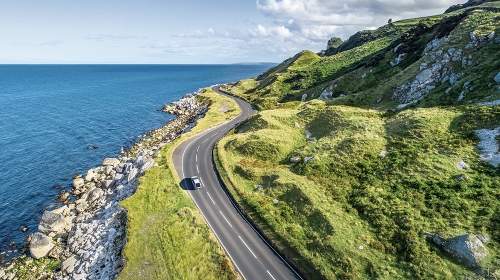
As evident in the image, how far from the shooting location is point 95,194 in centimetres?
5281

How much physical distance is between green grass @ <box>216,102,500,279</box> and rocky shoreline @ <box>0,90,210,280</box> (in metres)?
17.9

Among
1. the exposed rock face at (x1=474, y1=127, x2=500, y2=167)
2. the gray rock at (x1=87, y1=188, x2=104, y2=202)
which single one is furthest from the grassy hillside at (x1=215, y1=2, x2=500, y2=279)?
the gray rock at (x1=87, y1=188, x2=104, y2=202)

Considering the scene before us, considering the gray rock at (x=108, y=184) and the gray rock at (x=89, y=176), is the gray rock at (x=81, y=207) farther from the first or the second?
the gray rock at (x=89, y=176)

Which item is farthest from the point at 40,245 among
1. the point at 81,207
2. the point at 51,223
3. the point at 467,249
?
the point at 467,249

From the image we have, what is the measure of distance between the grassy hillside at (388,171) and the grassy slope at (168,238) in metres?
7.63

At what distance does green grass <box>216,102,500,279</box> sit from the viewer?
2906 cm

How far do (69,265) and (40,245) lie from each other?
7774 mm

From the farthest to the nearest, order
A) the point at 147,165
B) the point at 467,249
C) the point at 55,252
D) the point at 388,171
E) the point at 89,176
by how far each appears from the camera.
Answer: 1. the point at 89,176
2. the point at 147,165
3. the point at 388,171
4. the point at 55,252
5. the point at 467,249

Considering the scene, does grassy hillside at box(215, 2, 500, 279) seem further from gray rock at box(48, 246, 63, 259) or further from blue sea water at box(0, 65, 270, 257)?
blue sea water at box(0, 65, 270, 257)

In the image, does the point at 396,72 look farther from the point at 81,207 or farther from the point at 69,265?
the point at 69,265

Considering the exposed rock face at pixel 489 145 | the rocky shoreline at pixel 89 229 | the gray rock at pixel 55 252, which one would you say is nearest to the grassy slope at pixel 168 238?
the rocky shoreline at pixel 89 229

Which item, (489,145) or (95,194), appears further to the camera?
(95,194)

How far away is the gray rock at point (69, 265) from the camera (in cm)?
3550

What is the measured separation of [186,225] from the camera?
37.0m
